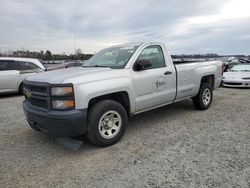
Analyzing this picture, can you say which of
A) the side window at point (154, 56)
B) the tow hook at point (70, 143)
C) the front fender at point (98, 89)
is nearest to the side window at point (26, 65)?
the side window at point (154, 56)

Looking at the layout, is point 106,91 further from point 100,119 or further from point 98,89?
point 100,119

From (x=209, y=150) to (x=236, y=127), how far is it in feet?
4.78

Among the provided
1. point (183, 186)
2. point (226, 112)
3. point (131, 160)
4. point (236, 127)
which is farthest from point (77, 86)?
point (226, 112)

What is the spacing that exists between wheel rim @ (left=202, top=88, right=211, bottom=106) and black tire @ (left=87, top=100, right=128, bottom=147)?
3.05 meters

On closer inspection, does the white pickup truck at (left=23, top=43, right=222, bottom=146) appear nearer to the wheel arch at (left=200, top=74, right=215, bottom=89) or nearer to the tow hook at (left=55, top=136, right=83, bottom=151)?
the tow hook at (left=55, top=136, right=83, bottom=151)

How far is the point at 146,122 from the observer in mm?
5074

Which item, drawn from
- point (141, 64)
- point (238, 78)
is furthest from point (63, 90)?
point (238, 78)

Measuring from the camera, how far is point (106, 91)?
3584mm

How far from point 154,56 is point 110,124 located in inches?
74.6

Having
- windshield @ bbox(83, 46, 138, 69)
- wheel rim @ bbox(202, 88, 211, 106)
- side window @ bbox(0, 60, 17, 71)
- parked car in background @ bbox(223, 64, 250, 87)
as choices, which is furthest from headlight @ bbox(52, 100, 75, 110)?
parked car in background @ bbox(223, 64, 250, 87)

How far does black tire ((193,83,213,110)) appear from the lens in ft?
19.1

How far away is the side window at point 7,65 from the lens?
30.5ft

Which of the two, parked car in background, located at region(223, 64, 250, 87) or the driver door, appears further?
parked car in background, located at region(223, 64, 250, 87)

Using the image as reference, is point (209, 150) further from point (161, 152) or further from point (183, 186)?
point (183, 186)
